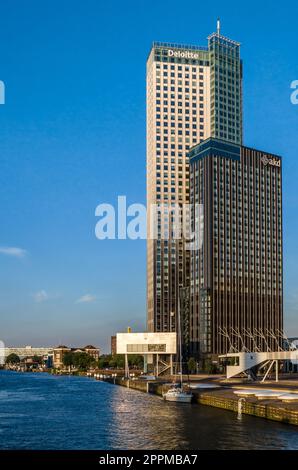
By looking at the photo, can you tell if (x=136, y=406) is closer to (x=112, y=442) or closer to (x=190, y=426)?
(x=190, y=426)

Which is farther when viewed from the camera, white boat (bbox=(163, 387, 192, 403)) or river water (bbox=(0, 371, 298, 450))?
white boat (bbox=(163, 387, 192, 403))

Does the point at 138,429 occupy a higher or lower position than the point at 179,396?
lower

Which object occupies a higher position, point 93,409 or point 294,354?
point 294,354

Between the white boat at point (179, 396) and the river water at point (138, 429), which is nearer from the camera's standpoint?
the river water at point (138, 429)

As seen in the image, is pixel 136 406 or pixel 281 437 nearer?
pixel 281 437

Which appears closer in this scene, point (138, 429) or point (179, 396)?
point (138, 429)

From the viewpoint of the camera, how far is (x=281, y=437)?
86.8 m

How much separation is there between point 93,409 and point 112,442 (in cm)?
5234

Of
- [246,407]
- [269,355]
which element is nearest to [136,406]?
[246,407]
